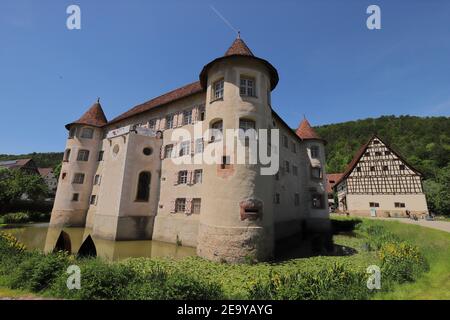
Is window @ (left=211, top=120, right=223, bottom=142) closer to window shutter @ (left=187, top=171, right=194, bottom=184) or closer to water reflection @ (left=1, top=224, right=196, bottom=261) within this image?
window shutter @ (left=187, top=171, right=194, bottom=184)

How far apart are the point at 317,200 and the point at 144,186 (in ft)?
64.8

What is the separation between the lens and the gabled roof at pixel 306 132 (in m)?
27.9

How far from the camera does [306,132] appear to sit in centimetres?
2856

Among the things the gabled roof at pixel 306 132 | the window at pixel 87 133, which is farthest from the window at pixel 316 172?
the window at pixel 87 133

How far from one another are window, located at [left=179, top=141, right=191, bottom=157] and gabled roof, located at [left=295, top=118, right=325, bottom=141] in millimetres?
15593

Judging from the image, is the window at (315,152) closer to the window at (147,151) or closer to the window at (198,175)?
the window at (198,175)

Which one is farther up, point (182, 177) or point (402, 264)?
point (182, 177)

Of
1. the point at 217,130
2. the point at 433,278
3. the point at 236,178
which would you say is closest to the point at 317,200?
the point at 236,178

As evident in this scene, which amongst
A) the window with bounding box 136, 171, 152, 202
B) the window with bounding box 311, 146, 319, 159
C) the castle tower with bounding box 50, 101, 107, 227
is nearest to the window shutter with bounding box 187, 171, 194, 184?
the window with bounding box 136, 171, 152, 202

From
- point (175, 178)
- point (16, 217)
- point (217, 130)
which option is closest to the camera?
point (217, 130)

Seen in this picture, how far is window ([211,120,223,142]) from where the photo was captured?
14.5 m

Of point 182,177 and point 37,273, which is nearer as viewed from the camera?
point 37,273

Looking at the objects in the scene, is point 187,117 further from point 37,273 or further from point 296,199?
point 37,273
